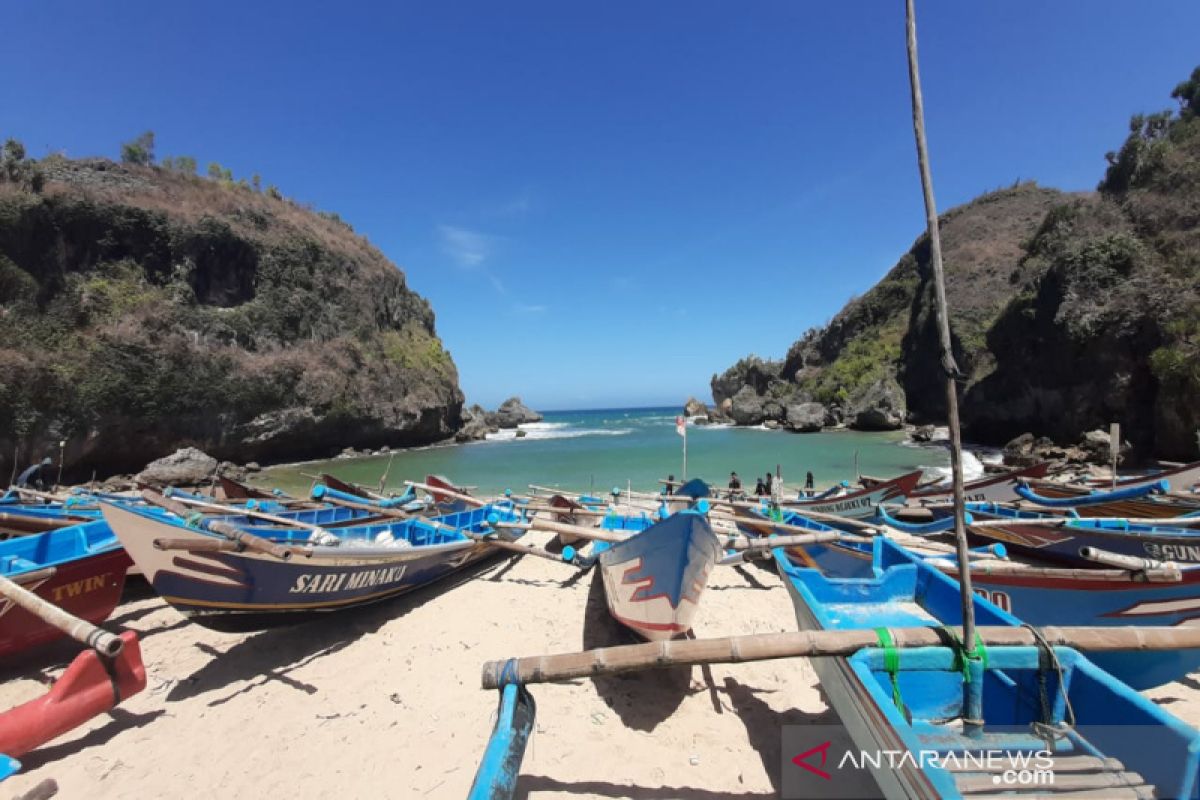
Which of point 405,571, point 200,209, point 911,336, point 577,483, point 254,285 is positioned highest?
point 200,209

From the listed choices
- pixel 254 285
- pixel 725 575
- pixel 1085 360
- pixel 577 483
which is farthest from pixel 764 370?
pixel 725 575

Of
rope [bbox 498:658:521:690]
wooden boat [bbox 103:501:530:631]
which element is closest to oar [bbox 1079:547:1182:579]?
rope [bbox 498:658:521:690]

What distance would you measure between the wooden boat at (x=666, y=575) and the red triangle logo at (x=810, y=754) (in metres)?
1.31

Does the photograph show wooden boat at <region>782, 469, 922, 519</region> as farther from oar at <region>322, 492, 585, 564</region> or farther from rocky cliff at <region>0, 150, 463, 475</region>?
rocky cliff at <region>0, 150, 463, 475</region>

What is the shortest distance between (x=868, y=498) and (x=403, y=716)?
1098 centimetres

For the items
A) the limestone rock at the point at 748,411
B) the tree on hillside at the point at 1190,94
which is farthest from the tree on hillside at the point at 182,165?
the tree on hillside at the point at 1190,94

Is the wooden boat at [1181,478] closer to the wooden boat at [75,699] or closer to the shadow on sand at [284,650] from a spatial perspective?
the shadow on sand at [284,650]

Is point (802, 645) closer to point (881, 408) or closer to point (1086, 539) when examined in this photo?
point (1086, 539)

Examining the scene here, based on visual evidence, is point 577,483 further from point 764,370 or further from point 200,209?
point 764,370

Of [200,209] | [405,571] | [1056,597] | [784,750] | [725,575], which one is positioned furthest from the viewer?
[200,209]

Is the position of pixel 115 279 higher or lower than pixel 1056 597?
higher

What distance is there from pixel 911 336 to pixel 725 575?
5342 centimetres

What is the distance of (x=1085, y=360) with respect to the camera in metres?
25.9

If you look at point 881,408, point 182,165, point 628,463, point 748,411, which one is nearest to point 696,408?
point 748,411
